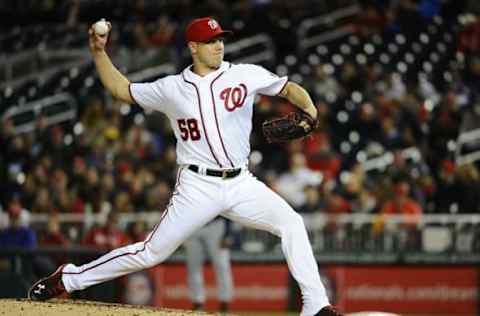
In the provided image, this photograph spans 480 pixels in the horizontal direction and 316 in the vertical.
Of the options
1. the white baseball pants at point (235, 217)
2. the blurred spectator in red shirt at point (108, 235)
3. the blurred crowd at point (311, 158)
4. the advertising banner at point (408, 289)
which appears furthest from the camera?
the blurred crowd at point (311, 158)

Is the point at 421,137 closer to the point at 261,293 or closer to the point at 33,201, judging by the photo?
the point at 261,293

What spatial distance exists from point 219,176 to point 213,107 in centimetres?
43

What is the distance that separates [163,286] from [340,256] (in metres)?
2.17

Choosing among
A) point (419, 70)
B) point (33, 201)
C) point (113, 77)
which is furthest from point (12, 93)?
point (113, 77)

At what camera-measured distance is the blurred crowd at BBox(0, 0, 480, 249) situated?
15.9 meters

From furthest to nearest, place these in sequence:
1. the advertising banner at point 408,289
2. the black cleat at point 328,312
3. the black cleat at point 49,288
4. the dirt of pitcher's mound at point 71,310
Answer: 1. the advertising banner at point 408,289
2. the black cleat at point 49,288
3. the dirt of pitcher's mound at point 71,310
4. the black cleat at point 328,312

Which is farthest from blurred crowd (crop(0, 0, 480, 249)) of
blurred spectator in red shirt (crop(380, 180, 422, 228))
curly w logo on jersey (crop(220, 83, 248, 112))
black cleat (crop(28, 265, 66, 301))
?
curly w logo on jersey (crop(220, 83, 248, 112))

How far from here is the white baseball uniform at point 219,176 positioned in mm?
8031

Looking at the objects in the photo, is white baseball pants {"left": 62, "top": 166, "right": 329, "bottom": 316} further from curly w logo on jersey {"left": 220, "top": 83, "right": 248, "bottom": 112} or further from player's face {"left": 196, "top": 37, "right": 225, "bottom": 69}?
player's face {"left": 196, "top": 37, "right": 225, "bottom": 69}

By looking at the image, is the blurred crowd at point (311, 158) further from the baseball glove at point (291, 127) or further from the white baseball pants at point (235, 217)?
the baseball glove at point (291, 127)

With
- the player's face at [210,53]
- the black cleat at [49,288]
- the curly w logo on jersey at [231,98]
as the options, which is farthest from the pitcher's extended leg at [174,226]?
the player's face at [210,53]

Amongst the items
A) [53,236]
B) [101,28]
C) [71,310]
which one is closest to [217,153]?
[101,28]

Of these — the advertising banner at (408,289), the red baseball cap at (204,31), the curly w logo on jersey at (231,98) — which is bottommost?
the advertising banner at (408,289)

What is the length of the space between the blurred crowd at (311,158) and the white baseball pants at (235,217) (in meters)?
6.31
